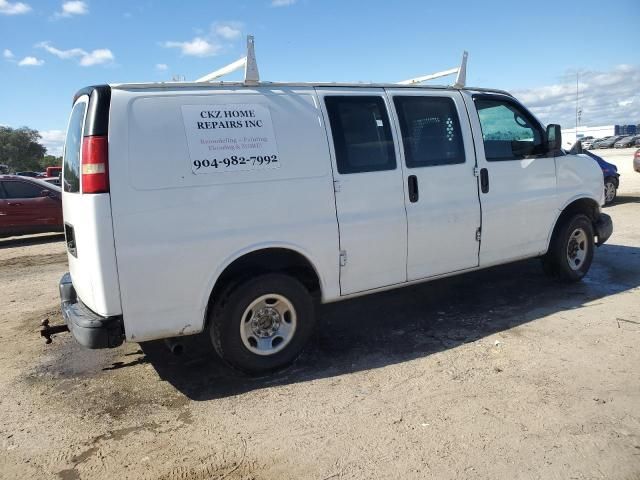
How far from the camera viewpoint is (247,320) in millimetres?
3922

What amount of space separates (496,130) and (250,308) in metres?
3.11

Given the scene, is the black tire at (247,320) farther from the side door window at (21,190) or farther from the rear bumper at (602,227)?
the side door window at (21,190)

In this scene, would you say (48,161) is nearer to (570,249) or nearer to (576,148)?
(576,148)

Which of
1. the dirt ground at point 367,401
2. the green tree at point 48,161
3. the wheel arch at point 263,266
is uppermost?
the green tree at point 48,161

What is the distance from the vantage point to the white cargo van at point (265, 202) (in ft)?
11.3

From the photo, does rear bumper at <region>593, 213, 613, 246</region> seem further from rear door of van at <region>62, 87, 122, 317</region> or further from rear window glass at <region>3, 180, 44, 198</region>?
rear window glass at <region>3, 180, 44, 198</region>

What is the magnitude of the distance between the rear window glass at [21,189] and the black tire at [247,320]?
10.2 meters

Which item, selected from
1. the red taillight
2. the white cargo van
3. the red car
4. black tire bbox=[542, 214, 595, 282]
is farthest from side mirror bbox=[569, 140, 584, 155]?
the red car

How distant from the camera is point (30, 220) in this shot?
11.9 m

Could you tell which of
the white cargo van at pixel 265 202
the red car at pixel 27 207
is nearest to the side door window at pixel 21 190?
the red car at pixel 27 207

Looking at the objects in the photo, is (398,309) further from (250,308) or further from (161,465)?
(161,465)

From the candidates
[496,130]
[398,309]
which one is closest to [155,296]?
[398,309]

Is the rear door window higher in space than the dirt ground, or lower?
higher

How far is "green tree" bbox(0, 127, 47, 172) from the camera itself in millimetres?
76875
